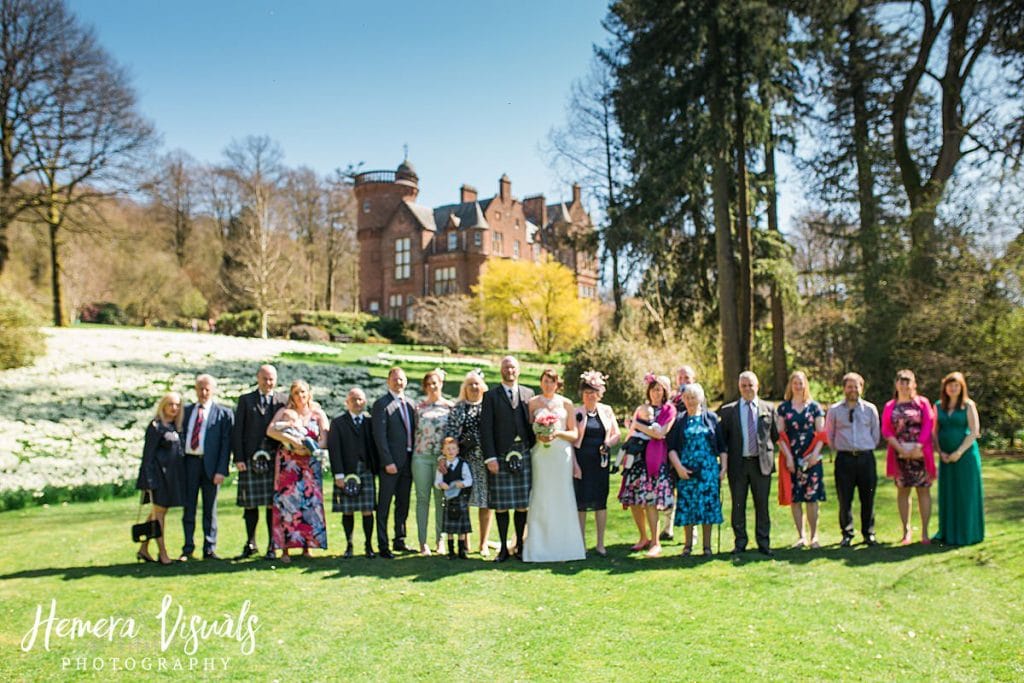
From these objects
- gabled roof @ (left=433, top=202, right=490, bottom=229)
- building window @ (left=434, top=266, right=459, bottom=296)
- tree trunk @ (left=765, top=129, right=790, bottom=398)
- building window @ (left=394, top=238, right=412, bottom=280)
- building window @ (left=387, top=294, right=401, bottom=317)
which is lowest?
→ tree trunk @ (left=765, top=129, right=790, bottom=398)

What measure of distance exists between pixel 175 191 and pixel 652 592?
5349cm

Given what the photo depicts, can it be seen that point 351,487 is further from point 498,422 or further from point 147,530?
point 147,530

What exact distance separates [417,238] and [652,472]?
46.6 meters

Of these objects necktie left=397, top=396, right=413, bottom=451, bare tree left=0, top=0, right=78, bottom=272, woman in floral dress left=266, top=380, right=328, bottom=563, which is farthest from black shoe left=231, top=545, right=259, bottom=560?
bare tree left=0, top=0, right=78, bottom=272

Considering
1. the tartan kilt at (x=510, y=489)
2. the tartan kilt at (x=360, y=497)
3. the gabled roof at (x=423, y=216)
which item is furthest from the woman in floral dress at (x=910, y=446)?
the gabled roof at (x=423, y=216)

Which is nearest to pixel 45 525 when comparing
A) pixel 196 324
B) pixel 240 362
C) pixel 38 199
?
pixel 240 362

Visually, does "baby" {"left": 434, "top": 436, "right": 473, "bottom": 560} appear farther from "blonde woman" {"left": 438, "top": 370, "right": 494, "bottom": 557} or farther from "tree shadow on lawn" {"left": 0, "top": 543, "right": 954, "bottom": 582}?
"tree shadow on lawn" {"left": 0, "top": 543, "right": 954, "bottom": 582}

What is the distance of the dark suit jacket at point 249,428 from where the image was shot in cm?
760

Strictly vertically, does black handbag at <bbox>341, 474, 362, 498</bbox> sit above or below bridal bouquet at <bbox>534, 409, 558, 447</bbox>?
below

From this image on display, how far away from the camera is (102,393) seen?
16.7 metres

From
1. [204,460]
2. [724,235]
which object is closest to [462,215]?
[724,235]

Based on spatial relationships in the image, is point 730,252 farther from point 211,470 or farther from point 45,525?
point 45,525

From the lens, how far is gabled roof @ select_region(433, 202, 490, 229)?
167 feet

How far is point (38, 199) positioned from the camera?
25328 millimetres
